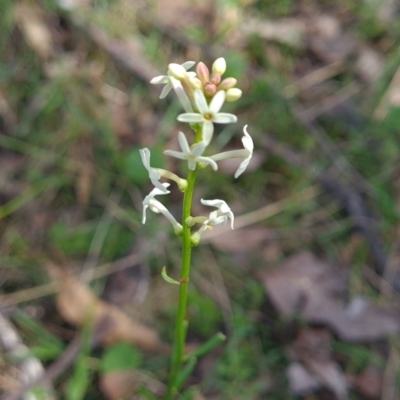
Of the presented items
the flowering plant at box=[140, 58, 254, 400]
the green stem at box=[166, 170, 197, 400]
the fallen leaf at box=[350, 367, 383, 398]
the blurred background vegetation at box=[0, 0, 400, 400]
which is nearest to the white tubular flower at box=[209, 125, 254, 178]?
the flowering plant at box=[140, 58, 254, 400]

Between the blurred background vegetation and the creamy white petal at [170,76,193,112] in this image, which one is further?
the blurred background vegetation

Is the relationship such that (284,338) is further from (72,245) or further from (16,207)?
(16,207)

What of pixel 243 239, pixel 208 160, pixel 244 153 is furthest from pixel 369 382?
pixel 208 160

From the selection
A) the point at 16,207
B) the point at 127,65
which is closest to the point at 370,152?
the point at 127,65

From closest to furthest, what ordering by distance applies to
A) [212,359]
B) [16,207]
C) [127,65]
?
1. [212,359]
2. [16,207]
3. [127,65]

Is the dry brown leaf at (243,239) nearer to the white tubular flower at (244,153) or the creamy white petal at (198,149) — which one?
the white tubular flower at (244,153)

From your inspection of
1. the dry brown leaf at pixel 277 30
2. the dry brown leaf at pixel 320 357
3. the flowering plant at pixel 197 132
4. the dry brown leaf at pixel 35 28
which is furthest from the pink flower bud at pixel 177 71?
the dry brown leaf at pixel 277 30

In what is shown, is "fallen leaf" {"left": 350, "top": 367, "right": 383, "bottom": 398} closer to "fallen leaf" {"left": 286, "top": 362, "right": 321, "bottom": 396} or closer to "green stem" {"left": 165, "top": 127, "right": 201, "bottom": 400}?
"fallen leaf" {"left": 286, "top": 362, "right": 321, "bottom": 396}
